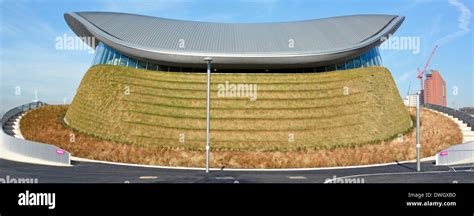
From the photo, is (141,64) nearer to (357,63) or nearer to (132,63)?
(132,63)

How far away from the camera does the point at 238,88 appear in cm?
3403

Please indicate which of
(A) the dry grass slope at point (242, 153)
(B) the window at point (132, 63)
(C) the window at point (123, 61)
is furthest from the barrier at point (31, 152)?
(B) the window at point (132, 63)

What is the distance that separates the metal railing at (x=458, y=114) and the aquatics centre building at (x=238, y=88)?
25.0 ft

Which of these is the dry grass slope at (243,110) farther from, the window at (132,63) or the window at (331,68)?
the window at (331,68)

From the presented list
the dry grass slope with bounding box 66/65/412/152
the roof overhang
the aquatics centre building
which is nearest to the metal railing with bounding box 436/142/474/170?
the dry grass slope with bounding box 66/65/412/152

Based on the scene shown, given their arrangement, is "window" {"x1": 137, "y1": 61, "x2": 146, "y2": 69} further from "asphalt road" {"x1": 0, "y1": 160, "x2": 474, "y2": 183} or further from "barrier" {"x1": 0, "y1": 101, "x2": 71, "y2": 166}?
"asphalt road" {"x1": 0, "y1": 160, "x2": 474, "y2": 183}

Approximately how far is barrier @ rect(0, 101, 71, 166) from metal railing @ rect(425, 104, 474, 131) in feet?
128

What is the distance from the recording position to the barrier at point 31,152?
2457 cm

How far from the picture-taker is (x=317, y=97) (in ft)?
112

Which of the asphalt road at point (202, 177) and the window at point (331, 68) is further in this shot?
the window at point (331, 68)

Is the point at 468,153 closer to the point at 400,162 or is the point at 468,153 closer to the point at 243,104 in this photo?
the point at 400,162

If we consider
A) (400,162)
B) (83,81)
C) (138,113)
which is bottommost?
(400,162)
